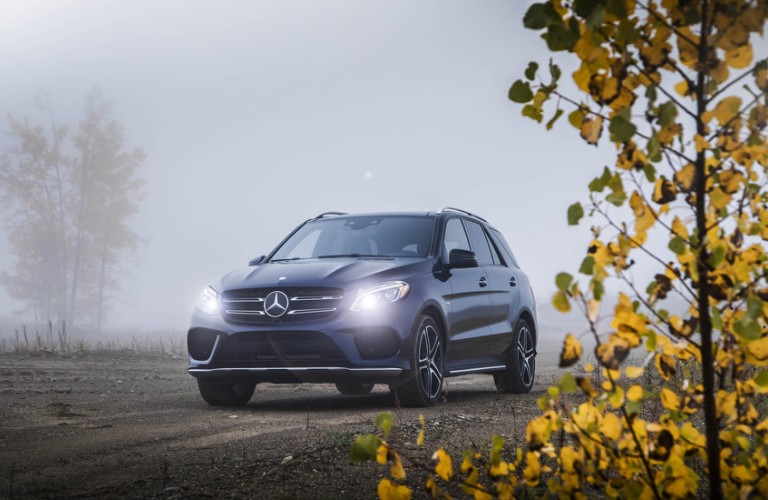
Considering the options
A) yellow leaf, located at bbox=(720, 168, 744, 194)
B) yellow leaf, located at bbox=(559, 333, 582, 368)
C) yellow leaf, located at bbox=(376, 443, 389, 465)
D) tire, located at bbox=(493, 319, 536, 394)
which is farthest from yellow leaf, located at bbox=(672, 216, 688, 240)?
tire, located at bbox=(493, 319, 536, 394)

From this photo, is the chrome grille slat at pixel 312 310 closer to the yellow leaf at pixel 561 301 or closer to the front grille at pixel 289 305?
the front grille at pixel 289 305

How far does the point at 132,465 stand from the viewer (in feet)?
16.2

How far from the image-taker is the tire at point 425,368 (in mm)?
7551

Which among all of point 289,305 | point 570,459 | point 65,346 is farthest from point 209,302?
point 65,346

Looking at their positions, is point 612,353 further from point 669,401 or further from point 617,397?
point 669,401

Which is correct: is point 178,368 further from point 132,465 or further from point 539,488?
point 539,488

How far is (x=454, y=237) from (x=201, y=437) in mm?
4026

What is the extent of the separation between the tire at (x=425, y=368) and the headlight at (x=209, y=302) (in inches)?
69.1

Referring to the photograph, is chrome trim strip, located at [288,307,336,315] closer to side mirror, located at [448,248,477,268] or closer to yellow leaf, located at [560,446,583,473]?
side mirror, located at [448,248,477,268]

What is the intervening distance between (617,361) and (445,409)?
5.48 metres

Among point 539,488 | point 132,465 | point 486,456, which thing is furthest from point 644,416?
point 132,465

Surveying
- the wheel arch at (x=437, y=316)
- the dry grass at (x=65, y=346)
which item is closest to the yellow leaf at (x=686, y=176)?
the wheel arch at (x=437, y=316)

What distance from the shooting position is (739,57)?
88.5 inches

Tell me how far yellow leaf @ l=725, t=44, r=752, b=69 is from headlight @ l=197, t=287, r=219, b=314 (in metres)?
6.12
